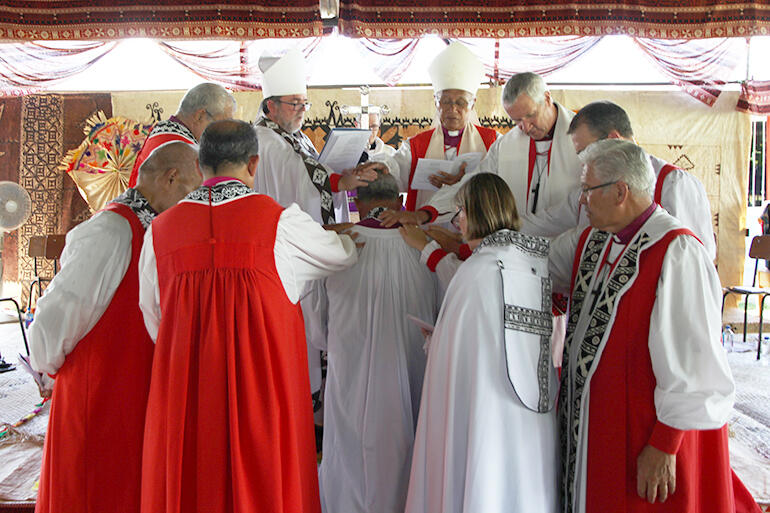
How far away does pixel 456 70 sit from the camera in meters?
3.70

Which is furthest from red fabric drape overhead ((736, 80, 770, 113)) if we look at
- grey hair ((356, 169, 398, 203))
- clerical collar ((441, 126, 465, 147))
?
grey hair ((356, 169, 398, 203))

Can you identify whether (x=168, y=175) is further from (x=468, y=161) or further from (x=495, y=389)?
(x=468, y=161)

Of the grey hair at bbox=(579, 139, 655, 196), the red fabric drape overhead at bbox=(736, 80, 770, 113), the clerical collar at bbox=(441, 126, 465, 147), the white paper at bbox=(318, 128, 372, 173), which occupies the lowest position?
the grey hair at bbox=(579, 139, 655, 196)

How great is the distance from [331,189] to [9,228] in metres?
6.24

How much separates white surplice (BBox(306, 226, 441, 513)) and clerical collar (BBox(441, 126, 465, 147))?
1.17 meters

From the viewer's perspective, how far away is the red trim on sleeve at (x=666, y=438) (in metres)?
1.82

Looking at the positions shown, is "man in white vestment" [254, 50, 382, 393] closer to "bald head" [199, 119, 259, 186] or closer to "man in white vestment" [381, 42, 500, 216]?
"man in white vestment" [381, 42, 500, 216]

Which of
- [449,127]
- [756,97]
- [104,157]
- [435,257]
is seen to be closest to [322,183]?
[449,127]

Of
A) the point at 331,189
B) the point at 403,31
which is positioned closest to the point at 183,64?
the point at 403,31

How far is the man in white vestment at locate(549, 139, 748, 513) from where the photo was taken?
5.92 ft

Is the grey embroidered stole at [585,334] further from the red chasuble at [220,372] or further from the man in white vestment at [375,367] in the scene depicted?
the red chasuble at [220,372]

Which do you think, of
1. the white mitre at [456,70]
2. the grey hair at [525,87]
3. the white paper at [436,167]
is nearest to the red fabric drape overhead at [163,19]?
the white mitre at [456,70]

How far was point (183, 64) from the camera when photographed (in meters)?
7.79

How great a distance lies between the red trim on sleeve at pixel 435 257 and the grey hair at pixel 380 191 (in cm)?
44
